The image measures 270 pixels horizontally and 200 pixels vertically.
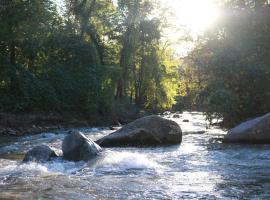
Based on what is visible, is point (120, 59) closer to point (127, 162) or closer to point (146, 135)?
point (146, 135)

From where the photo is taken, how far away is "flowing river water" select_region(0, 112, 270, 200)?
25.0ft

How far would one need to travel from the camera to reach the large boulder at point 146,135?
15.6 meters

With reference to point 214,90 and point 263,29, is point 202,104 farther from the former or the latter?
point 263,29

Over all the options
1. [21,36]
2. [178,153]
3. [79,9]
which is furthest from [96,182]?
[79,9]

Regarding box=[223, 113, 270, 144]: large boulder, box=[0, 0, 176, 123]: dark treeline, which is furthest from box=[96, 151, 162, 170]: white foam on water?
box=[0, 0, 176, 123]: dark treeline

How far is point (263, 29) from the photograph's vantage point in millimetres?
21906

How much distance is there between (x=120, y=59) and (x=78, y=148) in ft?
99.8

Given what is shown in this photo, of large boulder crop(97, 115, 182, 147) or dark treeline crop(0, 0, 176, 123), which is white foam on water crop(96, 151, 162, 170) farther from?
dark treeline crop(0, 0, 176, 123)

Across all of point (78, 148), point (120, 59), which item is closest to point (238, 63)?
point (78, 148)

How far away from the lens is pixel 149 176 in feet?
30.5

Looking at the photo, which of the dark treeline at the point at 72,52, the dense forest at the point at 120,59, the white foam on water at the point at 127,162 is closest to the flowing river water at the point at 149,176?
the white foam on water at the point at 127,162

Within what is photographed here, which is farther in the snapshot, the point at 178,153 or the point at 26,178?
the point at 178,153

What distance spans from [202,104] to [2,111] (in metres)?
12.1

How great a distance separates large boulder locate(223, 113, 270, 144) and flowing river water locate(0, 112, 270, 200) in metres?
1.12
